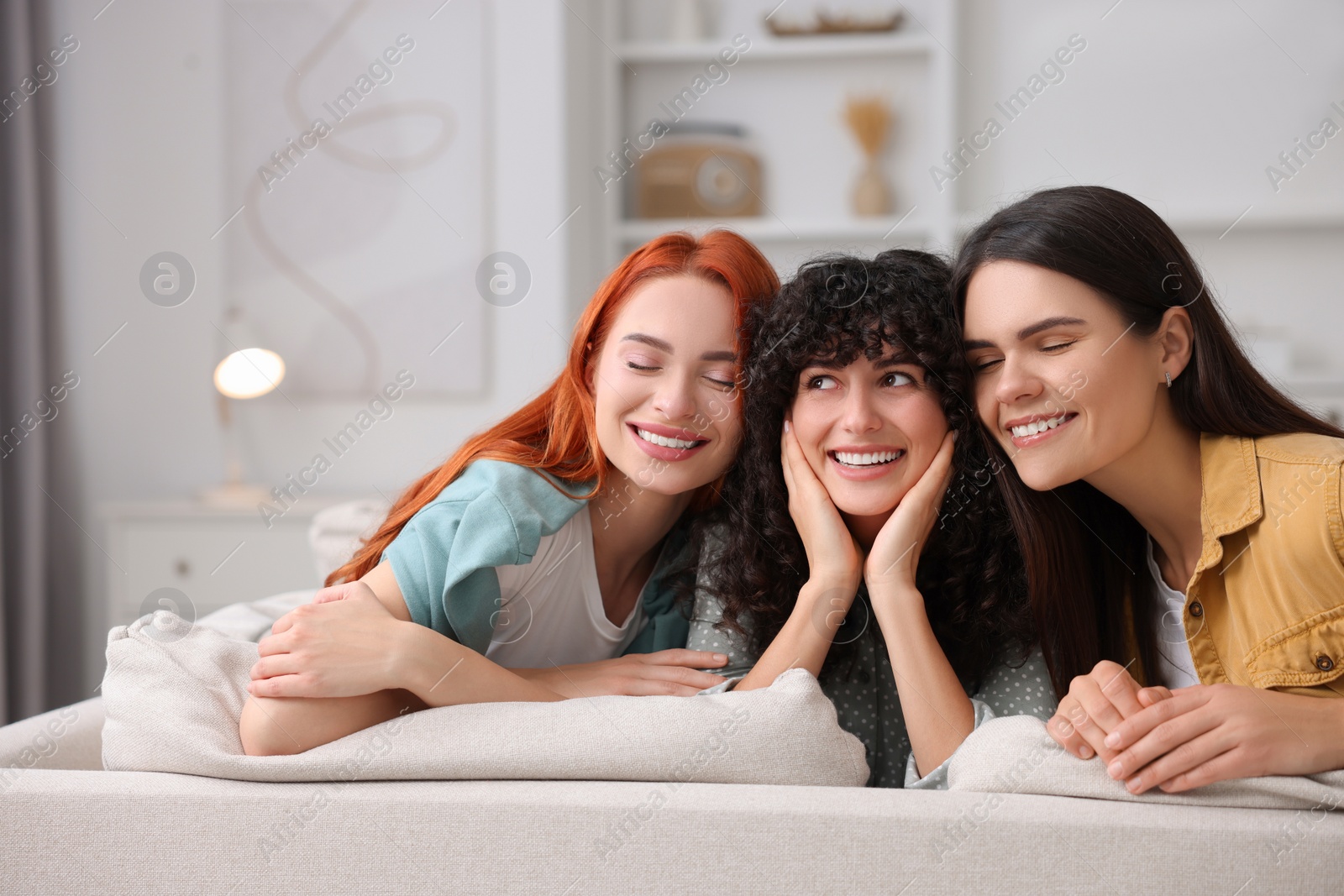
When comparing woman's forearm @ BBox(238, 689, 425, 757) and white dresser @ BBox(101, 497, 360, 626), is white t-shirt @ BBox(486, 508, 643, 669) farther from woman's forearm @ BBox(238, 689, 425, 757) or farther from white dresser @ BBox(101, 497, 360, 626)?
white dresser @ BBox(101, 497, 360, 626)

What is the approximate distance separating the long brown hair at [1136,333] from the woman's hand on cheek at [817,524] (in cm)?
23

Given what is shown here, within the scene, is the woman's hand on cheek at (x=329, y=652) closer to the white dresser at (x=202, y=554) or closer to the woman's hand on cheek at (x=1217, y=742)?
the woman's hand on cheek at (x=1217, y=742)

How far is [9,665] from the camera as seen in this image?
3.28 meters

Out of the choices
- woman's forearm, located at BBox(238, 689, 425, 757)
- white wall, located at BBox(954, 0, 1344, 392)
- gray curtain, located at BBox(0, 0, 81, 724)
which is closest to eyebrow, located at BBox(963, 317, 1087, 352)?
woman's forearm, located at BBox(238, 689, 425, 757)

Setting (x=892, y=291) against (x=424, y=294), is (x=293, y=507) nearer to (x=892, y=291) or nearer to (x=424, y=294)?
(x=424, y=294)

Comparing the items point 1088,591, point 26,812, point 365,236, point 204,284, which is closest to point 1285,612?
point 1088,591

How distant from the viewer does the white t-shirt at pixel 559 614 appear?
145cm

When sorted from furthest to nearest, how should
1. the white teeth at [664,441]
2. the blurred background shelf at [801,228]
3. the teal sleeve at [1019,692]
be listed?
1. the blurred background shelf at [801,228]
2. the white teeth at [664,441]
3. the teal sleeve at [1019,692]

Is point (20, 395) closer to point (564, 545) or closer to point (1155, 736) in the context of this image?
point (564, 545)

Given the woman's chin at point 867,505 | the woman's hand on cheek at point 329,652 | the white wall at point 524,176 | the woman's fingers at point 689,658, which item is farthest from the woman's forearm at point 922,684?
the white wall at point 524,176

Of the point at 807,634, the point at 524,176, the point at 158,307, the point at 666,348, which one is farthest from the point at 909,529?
the point at 158,307

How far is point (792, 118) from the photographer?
368cm

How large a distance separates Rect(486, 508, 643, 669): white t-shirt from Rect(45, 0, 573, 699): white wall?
6.89 feet

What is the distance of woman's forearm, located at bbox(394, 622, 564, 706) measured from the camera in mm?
1139
